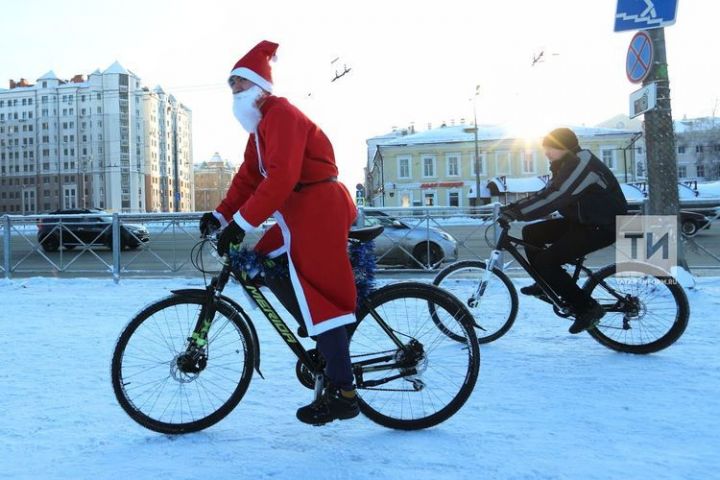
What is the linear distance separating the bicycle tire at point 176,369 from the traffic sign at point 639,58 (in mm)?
5414

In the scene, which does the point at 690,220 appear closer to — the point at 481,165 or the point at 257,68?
the point at 257,68

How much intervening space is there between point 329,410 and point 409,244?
7.34m

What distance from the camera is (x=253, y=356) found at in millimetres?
2904

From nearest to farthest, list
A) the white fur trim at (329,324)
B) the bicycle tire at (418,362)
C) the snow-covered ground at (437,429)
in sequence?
the snow-covered ground at (437,429)
the white fur trim at (329,324)
the bicycle tire at (418,362)

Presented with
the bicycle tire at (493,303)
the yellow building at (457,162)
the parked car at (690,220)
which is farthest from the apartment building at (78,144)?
the bicycle tire at (493,303)

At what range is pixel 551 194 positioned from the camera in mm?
4133

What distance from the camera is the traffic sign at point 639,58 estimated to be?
6337 millimetres

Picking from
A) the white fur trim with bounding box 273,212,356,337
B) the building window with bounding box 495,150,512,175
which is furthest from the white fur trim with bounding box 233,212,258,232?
the building window with bounding box 495,150,512,175

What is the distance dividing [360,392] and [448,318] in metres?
0.54

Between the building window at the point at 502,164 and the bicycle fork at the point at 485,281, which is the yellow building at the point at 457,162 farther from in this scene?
the bicycle fork at the point at 485,281

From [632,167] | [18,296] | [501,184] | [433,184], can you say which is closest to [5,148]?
[433,184]

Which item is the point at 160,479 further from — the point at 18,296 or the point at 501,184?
the point at 501,184

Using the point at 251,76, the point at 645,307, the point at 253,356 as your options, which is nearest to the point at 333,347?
the point at 253,356

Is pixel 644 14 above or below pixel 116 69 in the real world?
below
